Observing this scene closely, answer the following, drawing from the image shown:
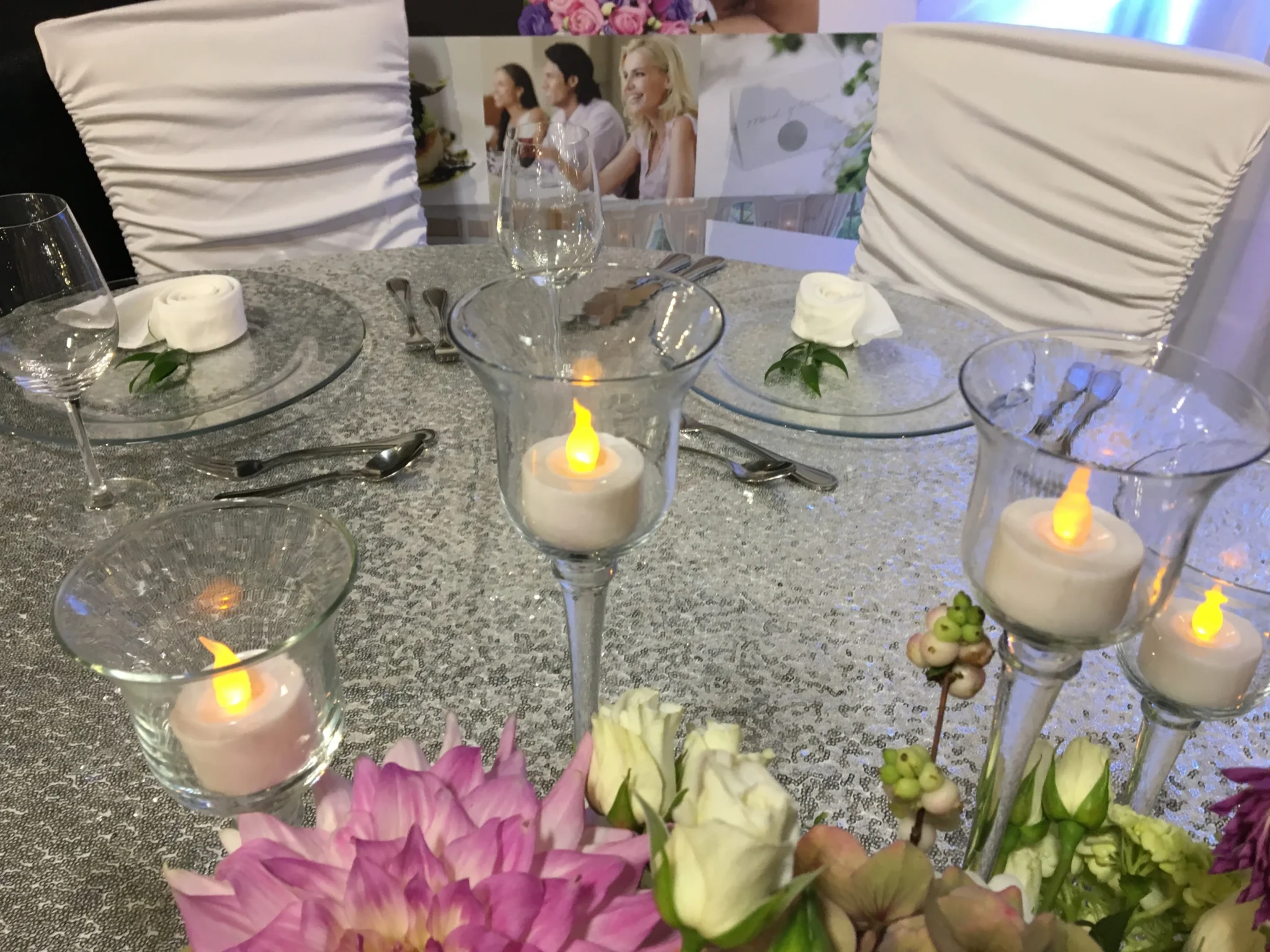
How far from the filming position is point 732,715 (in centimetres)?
58

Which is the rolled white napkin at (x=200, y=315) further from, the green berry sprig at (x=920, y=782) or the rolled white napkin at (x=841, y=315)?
the green berry sprig at (x=920, y=782)

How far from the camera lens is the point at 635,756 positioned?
0.29 m

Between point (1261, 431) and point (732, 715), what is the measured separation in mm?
334

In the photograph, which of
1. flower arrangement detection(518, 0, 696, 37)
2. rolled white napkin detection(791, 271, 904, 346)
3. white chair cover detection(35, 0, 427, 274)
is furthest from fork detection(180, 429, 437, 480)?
flower arrangement detection(518, 0, 696, 37)

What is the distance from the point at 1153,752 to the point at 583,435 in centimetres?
31

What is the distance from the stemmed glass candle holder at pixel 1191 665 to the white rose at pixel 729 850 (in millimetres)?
240

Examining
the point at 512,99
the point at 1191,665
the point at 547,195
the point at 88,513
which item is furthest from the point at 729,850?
the point at 512,99

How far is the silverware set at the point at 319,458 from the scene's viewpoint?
0.77 meters

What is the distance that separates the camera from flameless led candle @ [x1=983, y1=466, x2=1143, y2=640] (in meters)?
0.32

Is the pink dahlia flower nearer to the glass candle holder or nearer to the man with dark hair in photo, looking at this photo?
the glass candle holder

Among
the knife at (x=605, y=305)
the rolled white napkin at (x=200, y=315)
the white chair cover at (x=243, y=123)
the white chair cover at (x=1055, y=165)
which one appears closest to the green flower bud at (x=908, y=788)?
the knife at (x=605, y=305)

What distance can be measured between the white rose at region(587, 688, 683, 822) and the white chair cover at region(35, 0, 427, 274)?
1.53m

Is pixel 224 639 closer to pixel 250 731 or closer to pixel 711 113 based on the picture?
pixel 250 731

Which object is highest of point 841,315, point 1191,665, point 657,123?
point 1191,665
